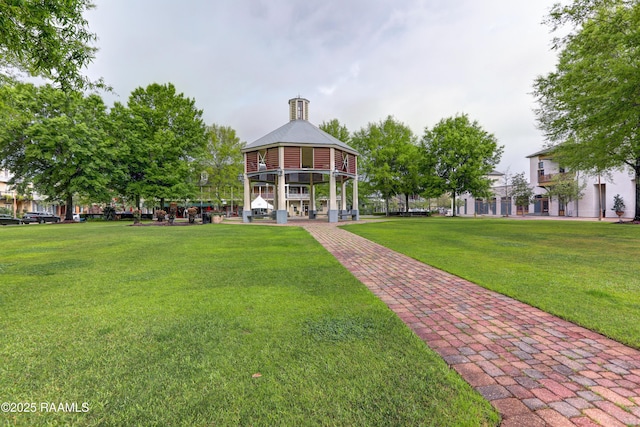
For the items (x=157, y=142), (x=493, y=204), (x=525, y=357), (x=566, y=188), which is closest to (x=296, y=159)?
(x=157, y=142)

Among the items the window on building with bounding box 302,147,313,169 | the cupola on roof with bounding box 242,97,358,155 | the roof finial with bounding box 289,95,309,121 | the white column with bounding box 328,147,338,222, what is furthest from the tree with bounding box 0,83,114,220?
the white column with bounding box 328,147,338,222

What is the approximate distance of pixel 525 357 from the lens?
307 centimetres

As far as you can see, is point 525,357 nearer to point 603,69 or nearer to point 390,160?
point 603,69

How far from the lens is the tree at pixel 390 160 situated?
41906 millimetres

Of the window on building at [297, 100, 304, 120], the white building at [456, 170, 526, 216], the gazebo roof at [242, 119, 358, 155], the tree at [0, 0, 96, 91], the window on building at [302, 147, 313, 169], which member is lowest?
the white building at [456, 170, 526, 216]

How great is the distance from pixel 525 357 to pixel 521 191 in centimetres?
5181

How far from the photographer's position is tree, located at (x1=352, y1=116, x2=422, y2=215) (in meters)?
41.9

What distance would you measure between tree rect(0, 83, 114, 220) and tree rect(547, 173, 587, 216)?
53.8 meters

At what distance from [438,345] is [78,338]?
414cm

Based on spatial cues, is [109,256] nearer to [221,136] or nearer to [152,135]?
[152,135]

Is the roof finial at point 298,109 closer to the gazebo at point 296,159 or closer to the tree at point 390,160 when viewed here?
the gazebo at point 296,159

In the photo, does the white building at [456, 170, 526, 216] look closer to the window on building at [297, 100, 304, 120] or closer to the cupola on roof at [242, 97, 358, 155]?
the cupola on roof at [242, 97, 358, 155]

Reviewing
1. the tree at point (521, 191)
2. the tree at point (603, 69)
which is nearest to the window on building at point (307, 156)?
the tree at point (603, 69)

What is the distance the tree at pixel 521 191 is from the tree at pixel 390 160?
16653 mm
